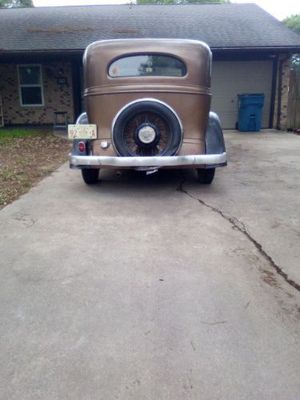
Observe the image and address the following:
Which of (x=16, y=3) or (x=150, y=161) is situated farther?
(x=16, y=3)

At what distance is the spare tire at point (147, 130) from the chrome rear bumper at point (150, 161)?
0.16m

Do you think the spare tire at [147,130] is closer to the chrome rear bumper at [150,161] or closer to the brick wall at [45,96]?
the chrome rear bumper at [150,161]

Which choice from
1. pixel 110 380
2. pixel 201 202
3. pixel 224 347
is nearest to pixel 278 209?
pixel 201 202

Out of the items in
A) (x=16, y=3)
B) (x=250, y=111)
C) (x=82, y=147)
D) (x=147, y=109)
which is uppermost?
(x=16, y=3)

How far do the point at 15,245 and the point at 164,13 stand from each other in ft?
51.6

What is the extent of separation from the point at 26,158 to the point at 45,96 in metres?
7.28

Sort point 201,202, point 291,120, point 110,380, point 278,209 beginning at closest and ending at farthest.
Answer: point 110,380
point 278,209
point 201,202
point 291,120

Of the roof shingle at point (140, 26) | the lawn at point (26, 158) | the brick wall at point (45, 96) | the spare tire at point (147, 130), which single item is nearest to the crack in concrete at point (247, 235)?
the spare tire at point (147, 130)

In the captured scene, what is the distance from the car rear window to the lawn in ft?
7.48

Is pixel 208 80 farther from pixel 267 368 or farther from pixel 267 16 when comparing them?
pixel 267 16

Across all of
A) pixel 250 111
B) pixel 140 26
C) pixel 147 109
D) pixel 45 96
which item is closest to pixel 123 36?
→ pixel 140 26

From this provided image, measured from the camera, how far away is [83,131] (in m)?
Result: 5.70

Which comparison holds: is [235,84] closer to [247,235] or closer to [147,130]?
[147,130]

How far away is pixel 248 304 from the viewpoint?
9.18 feet
